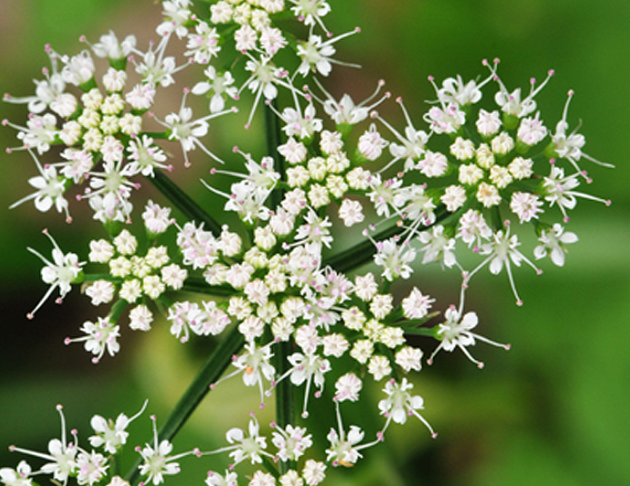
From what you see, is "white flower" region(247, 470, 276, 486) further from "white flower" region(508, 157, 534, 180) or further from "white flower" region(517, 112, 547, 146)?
"white flower" region(517, 112, 547, 146)

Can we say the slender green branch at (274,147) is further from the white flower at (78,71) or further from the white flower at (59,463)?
the white flower at (59,463)

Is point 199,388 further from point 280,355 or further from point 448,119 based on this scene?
point 448,119

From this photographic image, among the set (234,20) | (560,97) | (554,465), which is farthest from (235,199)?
(554,465)

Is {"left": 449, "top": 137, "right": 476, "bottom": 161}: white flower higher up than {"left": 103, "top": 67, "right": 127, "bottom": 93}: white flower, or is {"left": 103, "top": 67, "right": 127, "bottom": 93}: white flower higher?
{"left": 449, "top": 137, "right": 476, "bottom": 161}: white flower

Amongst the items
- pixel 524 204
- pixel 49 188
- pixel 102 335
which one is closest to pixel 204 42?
pixel 49 188

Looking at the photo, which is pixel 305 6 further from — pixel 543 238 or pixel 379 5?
pixel 543 238

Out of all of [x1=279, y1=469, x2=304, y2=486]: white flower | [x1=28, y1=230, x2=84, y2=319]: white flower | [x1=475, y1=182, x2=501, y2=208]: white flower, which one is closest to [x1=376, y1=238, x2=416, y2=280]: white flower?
[x1=475, y1=182, x2=501, y2=208]: white flower

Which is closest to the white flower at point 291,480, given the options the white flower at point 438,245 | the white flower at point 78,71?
the white flower at point 438,245
